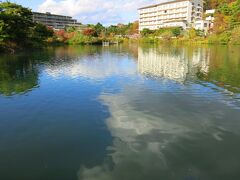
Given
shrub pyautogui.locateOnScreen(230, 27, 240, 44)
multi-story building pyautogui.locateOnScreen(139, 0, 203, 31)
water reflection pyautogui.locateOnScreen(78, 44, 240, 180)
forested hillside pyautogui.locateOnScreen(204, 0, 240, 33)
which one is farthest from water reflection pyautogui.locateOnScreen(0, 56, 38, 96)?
multi-story building pyautogui.locateOnScreen(139, 0, 203, 31)

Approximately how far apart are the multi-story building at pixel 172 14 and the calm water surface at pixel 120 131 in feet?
301

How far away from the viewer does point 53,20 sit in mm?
171125

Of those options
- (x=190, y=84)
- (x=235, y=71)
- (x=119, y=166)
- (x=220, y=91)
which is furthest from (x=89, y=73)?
(x=119, y=166)

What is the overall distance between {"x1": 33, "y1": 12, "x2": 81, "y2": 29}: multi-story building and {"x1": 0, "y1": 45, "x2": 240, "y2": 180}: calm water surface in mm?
151683

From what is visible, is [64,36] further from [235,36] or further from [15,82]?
[15,82]

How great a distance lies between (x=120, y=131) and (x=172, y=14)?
363 ft

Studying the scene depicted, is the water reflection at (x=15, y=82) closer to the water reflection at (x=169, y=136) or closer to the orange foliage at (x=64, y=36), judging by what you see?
the water reflection at (x=169, y=136)

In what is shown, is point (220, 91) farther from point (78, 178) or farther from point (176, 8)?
point (176, 8)

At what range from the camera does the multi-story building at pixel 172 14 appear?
104500 mm

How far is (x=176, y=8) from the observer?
110 metres

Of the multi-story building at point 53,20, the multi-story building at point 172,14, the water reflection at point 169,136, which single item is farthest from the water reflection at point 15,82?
the multi-story building at point 53,20

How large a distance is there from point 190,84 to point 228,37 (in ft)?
207

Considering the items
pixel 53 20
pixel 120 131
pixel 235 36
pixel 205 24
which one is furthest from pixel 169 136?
pixel 53 20

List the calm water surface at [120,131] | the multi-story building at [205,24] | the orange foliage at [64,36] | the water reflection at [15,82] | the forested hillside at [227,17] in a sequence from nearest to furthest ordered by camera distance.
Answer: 1. the calm water surface at [120,131]
2. the water reflection at [15,82]
3. the forested hillside at [227,17]
4. the orange foliage at [64,36]
5. the multi-story building at [205,24]
